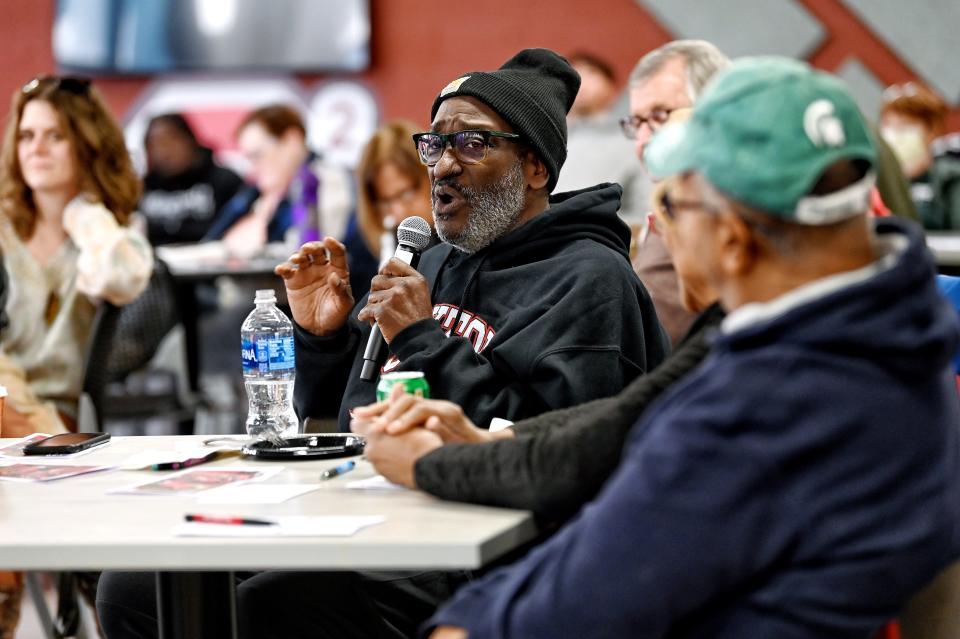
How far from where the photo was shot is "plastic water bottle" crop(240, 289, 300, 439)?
8.00ft

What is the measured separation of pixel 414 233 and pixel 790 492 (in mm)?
1362

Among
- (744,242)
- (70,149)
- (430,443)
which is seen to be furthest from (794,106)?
(70,149)

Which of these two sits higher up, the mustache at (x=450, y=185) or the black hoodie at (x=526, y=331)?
the mustache at (x=450, y=185)

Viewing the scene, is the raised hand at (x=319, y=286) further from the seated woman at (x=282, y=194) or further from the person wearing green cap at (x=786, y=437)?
the seated woman at (x=282, y=194)

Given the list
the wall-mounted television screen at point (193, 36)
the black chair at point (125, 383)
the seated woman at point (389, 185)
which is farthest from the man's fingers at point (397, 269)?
the wall-mounted television screen at point (193, 36)

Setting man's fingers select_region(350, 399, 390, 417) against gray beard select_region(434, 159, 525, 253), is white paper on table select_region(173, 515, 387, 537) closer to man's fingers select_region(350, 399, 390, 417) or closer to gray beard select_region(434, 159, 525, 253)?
man's fingers select_region(350, 399, 390, 417)

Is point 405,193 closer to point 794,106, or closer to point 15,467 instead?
point 15,467

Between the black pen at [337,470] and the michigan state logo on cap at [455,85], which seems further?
the michigan state logo on cap at [455,85]

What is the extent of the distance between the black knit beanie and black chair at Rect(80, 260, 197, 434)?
4.59 feet

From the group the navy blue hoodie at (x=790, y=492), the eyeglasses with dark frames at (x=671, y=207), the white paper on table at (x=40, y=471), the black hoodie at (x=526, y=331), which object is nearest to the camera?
the navy blue hoodie at (x=790, y=492)

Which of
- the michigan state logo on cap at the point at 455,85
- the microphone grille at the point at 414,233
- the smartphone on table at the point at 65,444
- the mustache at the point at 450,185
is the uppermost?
the michigan state logo on cap at the point at 455,85

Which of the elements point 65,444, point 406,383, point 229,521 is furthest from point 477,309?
point 229,521

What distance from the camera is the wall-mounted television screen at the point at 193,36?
925 centimetres

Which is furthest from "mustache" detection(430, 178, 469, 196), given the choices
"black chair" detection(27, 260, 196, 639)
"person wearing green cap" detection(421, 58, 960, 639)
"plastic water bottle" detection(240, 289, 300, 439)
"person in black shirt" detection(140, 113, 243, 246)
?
"person in black shirt" detection(140, 113, 243, 246)
